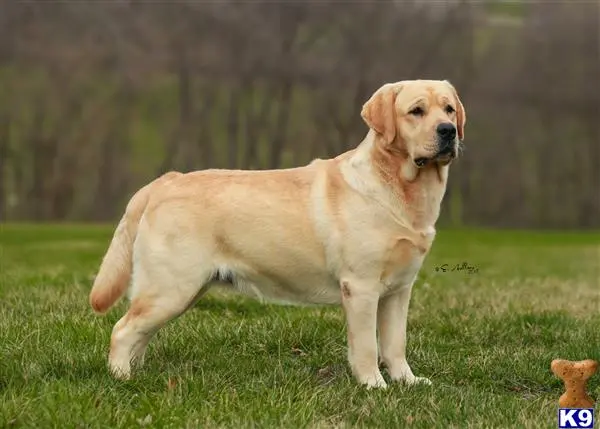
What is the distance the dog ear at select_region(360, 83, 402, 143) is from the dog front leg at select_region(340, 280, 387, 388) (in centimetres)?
81

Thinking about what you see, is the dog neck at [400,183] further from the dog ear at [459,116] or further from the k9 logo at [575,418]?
the k9 logo at [575,418]

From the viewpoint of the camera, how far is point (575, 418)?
12.2 ft

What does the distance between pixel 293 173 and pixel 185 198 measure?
64 cm

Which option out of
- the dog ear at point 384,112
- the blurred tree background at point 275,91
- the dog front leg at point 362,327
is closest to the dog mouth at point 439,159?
the dog ear at point 384,112

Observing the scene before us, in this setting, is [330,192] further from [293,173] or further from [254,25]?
[254,25]

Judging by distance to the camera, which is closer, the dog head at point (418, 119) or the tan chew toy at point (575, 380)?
the tan chew toy at point (575, 380)

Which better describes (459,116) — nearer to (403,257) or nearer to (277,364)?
(403,257)

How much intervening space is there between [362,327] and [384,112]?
1147 mm

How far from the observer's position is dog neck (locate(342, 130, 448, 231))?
14.7 feet

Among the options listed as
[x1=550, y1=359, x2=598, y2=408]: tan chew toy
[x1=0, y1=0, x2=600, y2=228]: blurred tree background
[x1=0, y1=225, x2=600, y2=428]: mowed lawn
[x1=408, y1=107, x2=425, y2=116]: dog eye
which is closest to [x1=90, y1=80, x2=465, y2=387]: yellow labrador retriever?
[x1=408, y1=107, x2=425, y2=116]: dog eye

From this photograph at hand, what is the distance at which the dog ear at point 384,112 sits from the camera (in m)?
4.44

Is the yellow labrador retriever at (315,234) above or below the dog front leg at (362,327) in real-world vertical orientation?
above

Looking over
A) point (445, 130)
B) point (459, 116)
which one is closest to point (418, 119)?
point (445, 130)

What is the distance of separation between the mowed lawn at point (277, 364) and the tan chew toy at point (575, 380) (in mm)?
142
